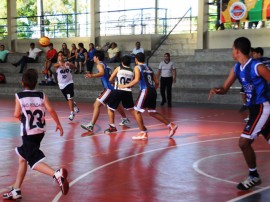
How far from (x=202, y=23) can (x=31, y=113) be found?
680 inches

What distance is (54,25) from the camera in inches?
1147

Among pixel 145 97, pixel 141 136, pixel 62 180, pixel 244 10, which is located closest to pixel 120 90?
pixel 145 97

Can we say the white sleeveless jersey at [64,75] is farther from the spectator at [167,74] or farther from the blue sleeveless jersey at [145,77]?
the spectator at [167,74]

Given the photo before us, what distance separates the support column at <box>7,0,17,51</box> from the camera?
29.4 m

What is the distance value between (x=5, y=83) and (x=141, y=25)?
7.68m

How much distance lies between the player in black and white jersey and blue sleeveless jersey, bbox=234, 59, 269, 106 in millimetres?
4979

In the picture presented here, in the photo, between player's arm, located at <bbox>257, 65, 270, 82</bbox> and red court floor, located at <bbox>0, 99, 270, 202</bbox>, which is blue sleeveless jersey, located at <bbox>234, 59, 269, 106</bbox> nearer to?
Result: player's arm, located at <bbox>257, 65, 270, 82</bbox>

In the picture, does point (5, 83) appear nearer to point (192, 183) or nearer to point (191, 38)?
point (191, 38)

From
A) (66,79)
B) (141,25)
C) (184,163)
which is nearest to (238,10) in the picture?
(141,25)

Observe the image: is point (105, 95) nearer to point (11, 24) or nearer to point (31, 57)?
point (31, 57)

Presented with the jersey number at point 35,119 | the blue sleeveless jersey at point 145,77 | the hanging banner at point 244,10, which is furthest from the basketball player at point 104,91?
the hanging banner at point 244,10

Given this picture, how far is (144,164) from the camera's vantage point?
301 inches

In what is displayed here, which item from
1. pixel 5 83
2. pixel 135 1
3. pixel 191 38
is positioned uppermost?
pixel 135 1

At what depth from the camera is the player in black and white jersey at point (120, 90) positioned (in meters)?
10.9
